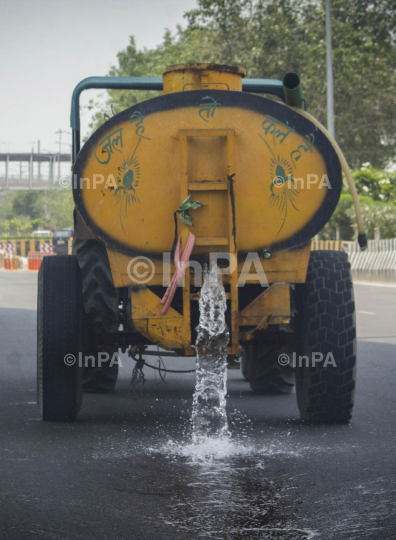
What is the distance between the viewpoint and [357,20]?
38469mm

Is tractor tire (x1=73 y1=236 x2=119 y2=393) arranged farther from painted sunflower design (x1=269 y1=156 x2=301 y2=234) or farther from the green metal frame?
painted sunflower design (x1=269 y1=156 x2=301 y2=234)

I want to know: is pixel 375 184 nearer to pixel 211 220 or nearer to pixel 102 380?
pixel 102 380

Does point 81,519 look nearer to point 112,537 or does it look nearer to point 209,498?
point 112,537

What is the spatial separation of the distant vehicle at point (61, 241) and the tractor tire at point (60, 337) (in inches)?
1730

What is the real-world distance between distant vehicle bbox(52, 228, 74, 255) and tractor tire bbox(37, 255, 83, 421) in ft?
144

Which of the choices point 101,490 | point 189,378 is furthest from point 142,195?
point 189,378

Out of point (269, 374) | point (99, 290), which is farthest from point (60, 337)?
point (269, 374)

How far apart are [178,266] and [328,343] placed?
1.11 metres

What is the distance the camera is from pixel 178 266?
543 centimetres

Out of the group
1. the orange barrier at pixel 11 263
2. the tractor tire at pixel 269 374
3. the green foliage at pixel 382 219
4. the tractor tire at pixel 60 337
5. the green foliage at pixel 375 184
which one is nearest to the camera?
the tractor tire at pixel 60 337

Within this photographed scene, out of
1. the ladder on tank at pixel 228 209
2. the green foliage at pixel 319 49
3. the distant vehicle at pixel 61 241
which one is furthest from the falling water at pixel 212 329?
the distant vehicle at pixel 61 241

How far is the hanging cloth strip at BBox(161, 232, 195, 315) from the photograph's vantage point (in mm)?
5418

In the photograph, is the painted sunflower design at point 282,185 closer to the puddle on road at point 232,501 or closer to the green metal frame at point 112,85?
the green metal frame at point 112,85

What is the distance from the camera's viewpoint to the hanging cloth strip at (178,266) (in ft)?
17.8
